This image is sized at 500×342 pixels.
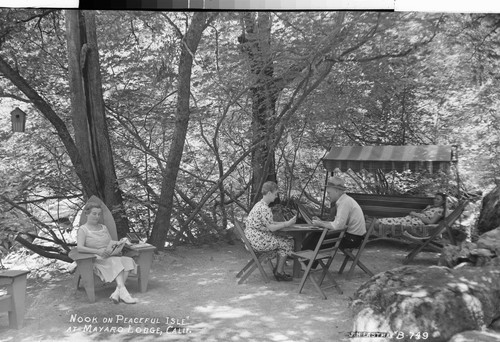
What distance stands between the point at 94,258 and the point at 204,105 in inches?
69.0

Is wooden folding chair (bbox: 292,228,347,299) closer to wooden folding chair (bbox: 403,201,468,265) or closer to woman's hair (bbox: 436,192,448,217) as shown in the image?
wooden folding chair (bbox: 403,201,468,265)

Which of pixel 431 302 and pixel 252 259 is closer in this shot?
pixel 431 302

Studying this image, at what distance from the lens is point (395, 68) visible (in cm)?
479

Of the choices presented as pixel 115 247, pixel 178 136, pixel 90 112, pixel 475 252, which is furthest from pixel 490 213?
pixel 90 112

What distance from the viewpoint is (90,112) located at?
5.09m

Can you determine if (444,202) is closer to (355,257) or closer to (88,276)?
(355,257)

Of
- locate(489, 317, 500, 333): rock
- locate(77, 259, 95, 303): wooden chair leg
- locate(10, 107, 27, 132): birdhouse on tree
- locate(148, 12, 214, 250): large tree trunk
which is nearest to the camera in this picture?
locate(489, 317, 500, 333): rock

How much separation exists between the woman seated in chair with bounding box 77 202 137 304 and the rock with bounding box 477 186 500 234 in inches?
126

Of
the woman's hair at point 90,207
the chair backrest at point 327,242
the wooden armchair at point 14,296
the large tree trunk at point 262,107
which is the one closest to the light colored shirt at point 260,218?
the large tree trunk at point 262,107

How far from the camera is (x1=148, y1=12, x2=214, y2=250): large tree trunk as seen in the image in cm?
491

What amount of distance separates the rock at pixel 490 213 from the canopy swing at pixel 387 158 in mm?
344

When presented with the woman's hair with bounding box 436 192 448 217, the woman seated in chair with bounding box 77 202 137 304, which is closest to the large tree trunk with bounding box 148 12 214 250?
the woman seated in chair with bounding box 77 202 137 304

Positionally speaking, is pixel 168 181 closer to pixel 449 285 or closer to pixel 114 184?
pixel 114 184

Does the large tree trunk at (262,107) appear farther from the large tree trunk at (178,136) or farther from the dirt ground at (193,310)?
the dirt ground at (193,310)
